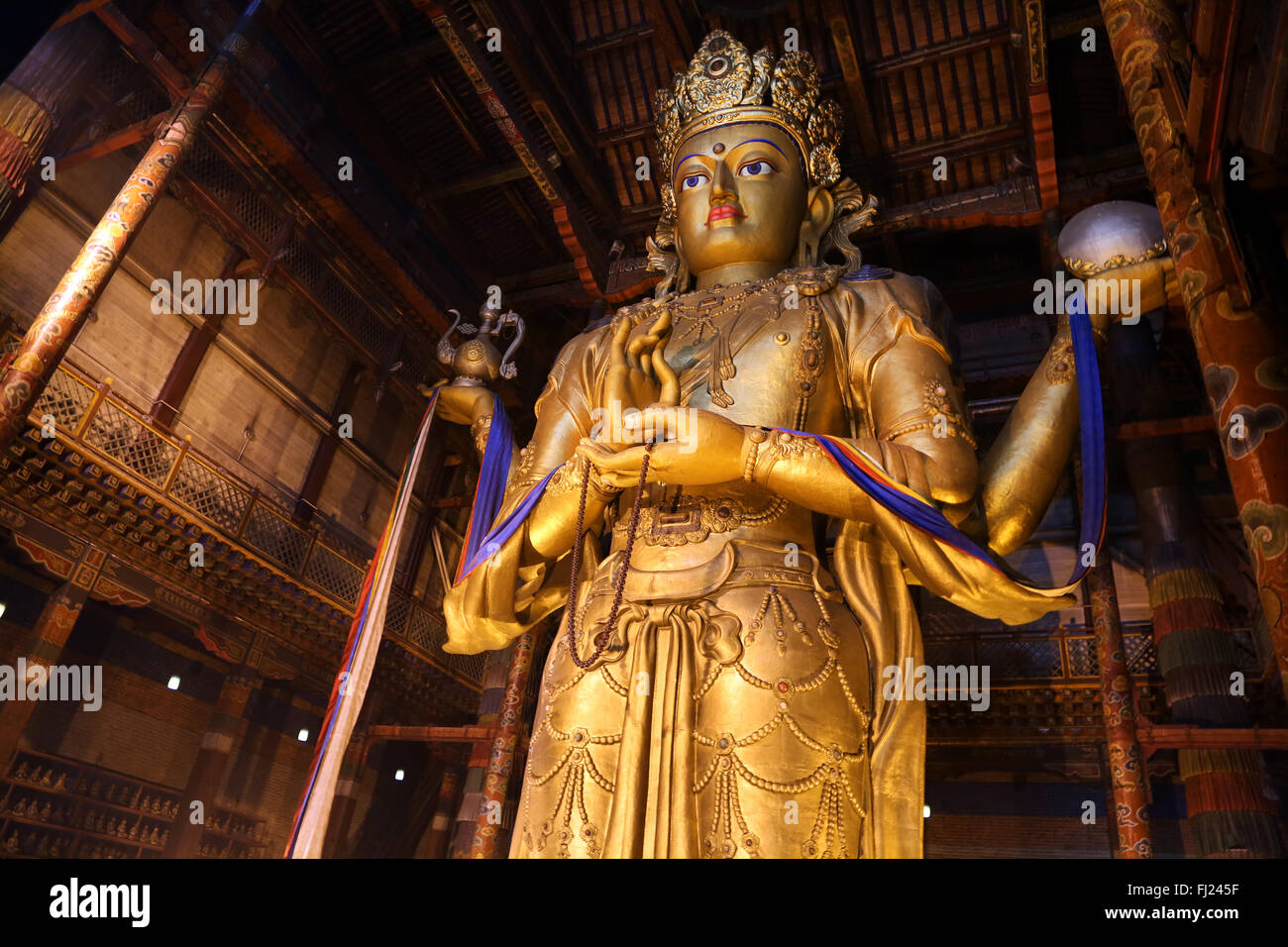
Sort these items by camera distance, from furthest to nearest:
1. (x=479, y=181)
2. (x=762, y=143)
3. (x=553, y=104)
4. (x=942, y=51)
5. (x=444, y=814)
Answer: (x=444, y=814) < (x=479, y=181) < (x=553, y=104) < (x=942, y=51) < (x=762, y=143)

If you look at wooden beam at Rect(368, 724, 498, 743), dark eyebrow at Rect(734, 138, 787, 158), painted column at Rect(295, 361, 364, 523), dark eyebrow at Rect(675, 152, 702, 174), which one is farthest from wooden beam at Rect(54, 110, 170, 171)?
wooden beam at Rect(368, 724, 498, 743)

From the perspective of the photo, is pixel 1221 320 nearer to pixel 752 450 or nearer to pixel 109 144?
pixel 752 450

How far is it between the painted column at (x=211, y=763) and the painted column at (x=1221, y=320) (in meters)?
8.04

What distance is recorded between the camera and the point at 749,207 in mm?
3539

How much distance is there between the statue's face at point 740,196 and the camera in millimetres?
3518

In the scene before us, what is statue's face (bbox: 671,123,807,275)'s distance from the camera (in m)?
3.52

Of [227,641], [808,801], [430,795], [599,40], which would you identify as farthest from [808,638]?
[430,795]

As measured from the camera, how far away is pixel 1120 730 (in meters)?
5.07

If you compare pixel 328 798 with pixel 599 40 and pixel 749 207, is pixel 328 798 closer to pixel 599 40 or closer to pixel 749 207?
pixel 749 207

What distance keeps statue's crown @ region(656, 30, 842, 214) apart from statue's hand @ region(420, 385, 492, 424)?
116 cm

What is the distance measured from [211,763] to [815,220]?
7.24 meters

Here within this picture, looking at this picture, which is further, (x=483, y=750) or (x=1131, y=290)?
(x=483, y=750)

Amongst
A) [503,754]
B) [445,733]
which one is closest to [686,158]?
[503,754]

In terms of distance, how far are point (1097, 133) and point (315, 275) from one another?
20.1 feet
